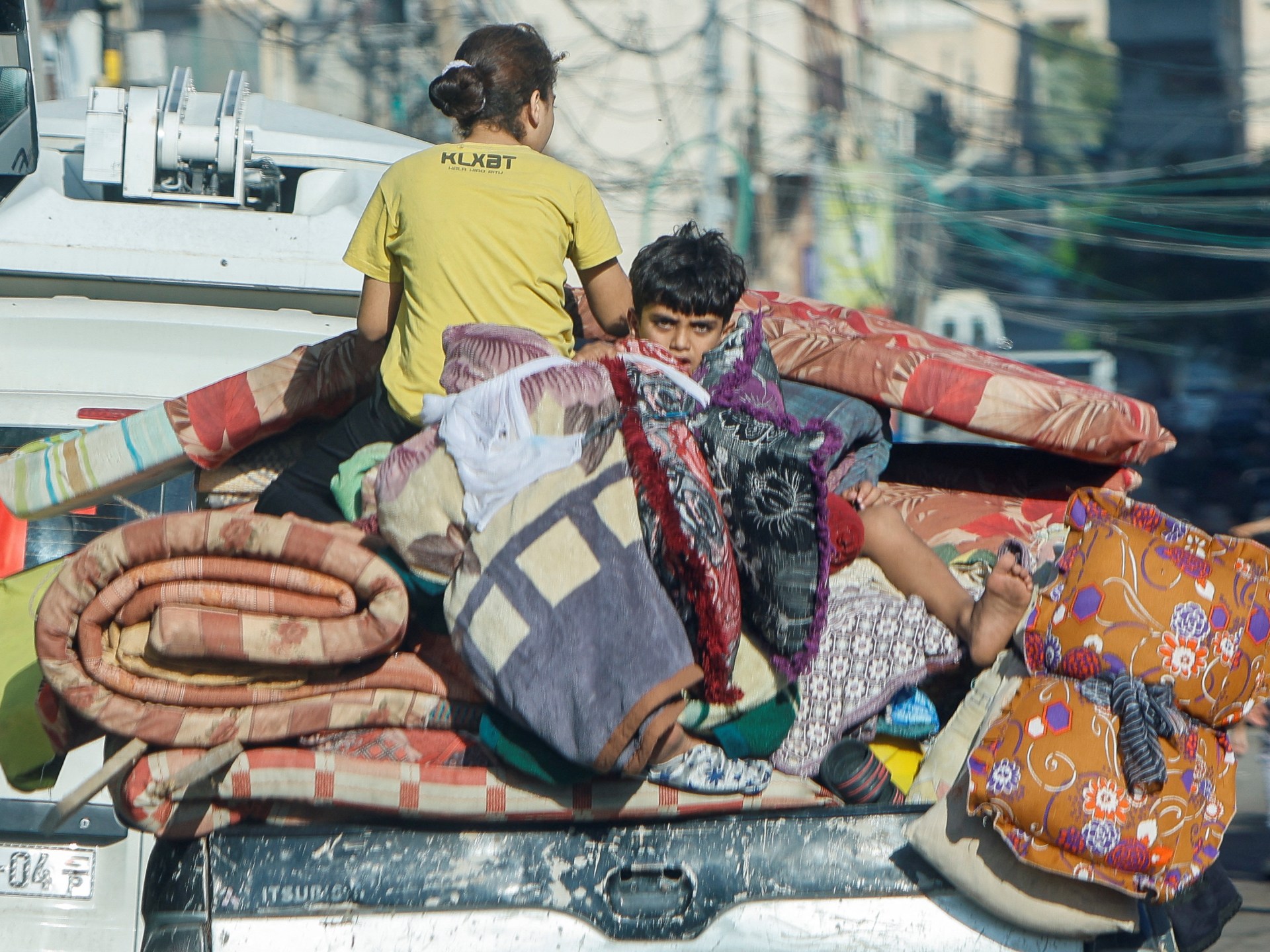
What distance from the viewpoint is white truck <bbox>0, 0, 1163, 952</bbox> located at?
2146mm

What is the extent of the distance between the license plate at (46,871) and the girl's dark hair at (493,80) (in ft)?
5.74

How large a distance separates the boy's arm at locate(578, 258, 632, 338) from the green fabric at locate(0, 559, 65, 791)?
1.18 meters

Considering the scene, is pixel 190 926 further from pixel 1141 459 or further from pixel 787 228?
pixel 787 228

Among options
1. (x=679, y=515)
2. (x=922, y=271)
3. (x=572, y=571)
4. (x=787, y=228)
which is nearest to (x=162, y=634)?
(x=572, y=571)

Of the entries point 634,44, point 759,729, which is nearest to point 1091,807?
point 759,729

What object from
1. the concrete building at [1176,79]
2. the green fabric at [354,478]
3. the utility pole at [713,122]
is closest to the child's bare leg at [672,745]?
the green fabric at [354,478]

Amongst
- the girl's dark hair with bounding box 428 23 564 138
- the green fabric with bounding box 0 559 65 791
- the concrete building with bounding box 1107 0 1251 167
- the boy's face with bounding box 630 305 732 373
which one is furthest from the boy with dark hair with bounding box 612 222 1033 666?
the concrete building with bounding box 1107 0 1251 167

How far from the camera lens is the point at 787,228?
17.3m

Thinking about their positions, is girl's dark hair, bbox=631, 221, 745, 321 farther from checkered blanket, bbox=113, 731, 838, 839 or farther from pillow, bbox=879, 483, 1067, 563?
checkered blanket, bbox=113, 731, 838, 839

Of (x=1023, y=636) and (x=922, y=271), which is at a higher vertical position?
(x=1023, y=636)

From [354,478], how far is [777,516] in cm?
83

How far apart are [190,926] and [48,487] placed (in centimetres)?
91

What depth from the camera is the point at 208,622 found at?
81.9 inches

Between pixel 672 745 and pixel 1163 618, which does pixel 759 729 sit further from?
pixel 1163 618
